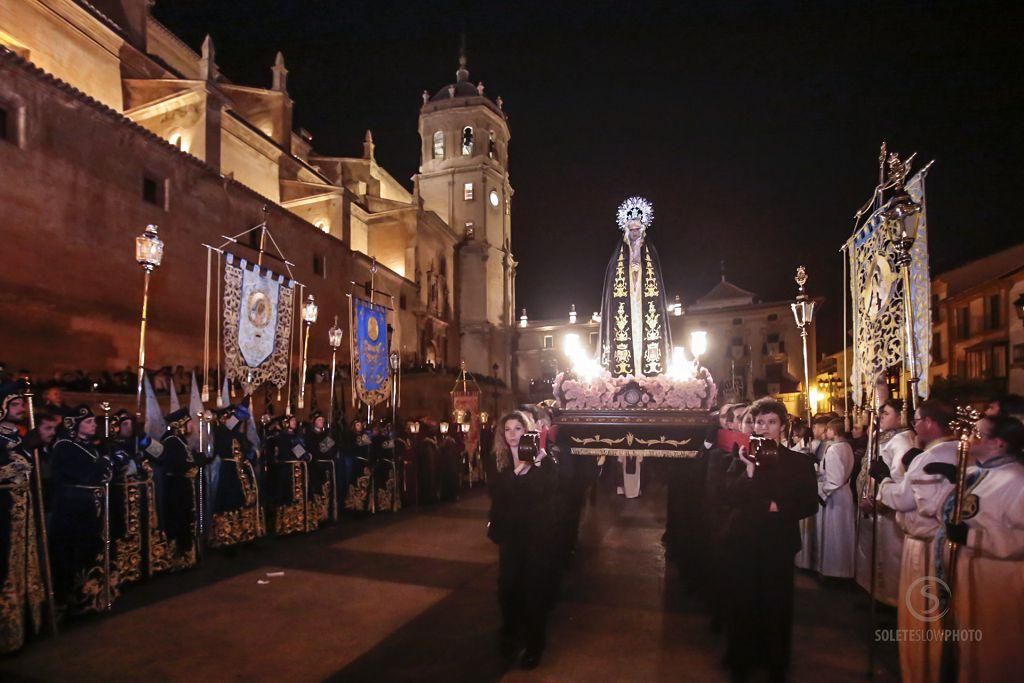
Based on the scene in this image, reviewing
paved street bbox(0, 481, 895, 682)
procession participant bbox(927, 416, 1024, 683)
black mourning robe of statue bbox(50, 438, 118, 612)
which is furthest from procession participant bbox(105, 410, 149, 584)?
procession participant bbox(927, 416, 1024, 683)

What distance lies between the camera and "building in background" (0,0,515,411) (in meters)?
13.1

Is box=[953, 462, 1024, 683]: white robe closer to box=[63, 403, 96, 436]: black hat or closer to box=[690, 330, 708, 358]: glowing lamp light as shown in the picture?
box=[690, 330, 708, 358]: glowing lamp light

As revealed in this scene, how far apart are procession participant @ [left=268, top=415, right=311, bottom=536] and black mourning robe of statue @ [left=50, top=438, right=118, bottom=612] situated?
370 centimetres

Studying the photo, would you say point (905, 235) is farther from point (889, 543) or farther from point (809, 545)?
point (809, 545)

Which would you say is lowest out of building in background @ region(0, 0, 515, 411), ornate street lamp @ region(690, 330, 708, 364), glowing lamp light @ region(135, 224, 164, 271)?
ornate street lamp @ region(690, 330, 708, 364)

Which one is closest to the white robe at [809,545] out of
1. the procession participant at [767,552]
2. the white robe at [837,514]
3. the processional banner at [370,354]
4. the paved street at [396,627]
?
the paved street at [396,627]

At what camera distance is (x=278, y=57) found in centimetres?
2819

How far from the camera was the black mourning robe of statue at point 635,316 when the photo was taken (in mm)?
8770

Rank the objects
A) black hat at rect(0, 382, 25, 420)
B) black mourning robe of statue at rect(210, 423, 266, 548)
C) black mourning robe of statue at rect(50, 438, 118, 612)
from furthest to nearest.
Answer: black mourning robe of statue at rect(210, 423, 266, 548)
black mourning robe of statue at rect(50, 438, 118, 612)
black hat at rect(0, 382, 25, 420)

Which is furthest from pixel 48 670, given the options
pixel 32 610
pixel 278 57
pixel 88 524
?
pixel 278 57

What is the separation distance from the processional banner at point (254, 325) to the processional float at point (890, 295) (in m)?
11.5

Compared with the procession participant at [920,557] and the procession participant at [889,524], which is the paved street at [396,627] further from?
the procession participant at [920,557]

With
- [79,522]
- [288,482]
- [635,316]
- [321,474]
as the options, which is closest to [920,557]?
[635,316]

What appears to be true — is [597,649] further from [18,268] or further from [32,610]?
[18,268]
